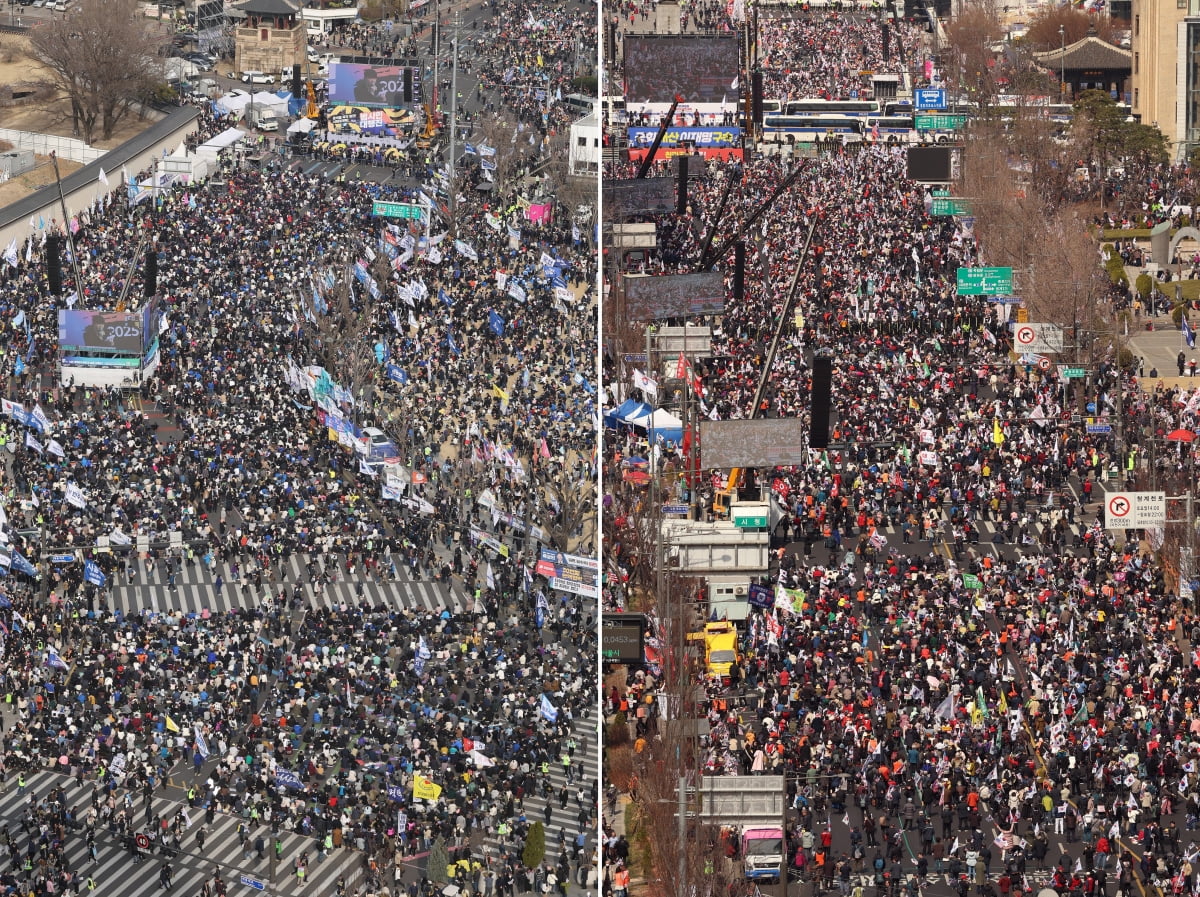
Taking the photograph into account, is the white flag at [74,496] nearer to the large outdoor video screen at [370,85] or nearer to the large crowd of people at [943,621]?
the large crowd of people at [943,621]

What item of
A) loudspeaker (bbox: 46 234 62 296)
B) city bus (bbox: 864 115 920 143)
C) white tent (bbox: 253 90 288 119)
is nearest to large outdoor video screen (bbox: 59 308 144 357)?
loudspeaker (bbox: 46 234 62 296)

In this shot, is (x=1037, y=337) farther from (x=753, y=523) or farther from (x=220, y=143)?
(x=220, y=143)

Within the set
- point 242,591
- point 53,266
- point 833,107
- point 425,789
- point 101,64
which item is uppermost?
point 101,64

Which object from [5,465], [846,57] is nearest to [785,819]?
[5,465]

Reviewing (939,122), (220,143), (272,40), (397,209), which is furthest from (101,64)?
(939,122)

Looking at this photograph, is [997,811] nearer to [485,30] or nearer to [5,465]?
[5,465]

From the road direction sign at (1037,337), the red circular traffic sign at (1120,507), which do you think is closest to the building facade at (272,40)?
the road direction sign at (1037,337)
